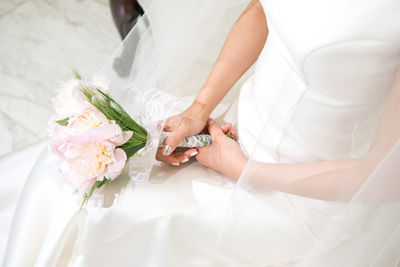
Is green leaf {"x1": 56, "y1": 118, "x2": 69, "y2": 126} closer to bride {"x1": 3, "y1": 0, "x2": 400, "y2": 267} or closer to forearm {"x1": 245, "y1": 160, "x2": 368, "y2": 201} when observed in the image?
bride {"x1": 3, "y1": 0, "x2": 400, "y2": 267}

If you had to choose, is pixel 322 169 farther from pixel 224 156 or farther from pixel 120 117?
pixel 120 117

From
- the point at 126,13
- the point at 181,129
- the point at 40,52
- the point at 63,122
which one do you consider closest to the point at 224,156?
the point at 181,129

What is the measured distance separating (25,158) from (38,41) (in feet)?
3.82

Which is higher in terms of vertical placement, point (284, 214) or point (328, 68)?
point (328, 68)

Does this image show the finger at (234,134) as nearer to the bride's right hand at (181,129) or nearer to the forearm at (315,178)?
the bride's right hand at (181,129)

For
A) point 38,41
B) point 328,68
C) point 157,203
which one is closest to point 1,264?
point 157,203

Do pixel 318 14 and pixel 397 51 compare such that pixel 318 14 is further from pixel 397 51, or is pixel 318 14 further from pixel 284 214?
pixel 284 214

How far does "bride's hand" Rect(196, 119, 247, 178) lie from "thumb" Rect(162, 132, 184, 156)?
9 centimetres

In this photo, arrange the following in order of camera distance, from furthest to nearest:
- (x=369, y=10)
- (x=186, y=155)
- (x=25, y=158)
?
(x=25, y=158), (x=186, y=155), (x=369, y=10)

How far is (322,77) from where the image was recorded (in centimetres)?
75

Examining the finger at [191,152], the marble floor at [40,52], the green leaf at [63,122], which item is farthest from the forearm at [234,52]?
the marble floor at [40,52]

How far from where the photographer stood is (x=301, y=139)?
88 centimetres

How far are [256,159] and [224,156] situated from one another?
74mm

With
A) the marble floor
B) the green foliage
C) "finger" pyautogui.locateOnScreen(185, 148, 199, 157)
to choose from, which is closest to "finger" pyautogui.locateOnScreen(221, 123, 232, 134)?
"finger" pyautogui.locateOnScreen(185, 148, 199, 157)
